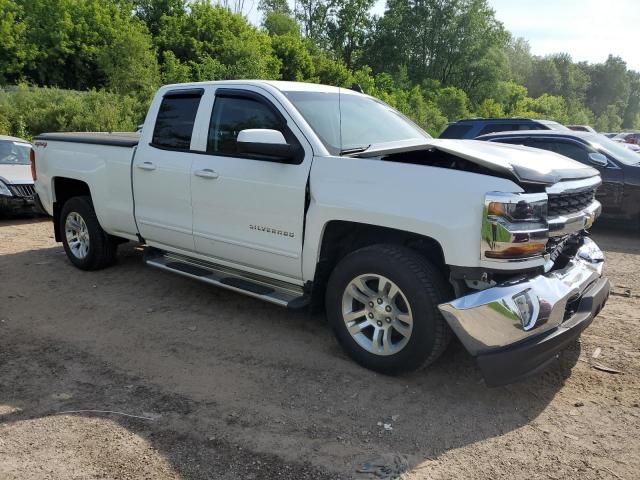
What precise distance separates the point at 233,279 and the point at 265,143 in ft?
4.25

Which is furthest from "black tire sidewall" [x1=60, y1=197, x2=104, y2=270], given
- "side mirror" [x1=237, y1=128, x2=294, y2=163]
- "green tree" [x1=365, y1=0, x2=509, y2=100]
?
"green tree" [x1=365, y1=0, x2=509, y2=100]

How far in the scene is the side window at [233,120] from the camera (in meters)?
4.39

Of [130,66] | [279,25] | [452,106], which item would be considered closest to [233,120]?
[130,66]

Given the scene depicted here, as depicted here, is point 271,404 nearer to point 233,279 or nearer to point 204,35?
point 233,279

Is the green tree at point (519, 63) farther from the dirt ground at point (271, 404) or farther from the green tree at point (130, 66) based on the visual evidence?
the dirt ground at point (271, 404)

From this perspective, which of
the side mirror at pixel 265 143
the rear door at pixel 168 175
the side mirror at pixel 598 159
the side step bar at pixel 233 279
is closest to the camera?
the side mirror at pixel 265 143

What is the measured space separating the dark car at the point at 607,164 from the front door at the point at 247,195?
5688 millimetres

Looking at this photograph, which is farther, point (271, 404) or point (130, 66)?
point (130, 66)

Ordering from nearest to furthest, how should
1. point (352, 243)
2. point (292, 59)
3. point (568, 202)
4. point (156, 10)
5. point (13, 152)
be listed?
1. point (568, 202)
2. point (352, 243)
3. point (13, 152)
4. point (292, 59)
5. point (156, 10)

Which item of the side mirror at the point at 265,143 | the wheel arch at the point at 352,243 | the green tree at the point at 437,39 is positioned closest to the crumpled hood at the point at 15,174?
the side mirror at the point at 265,143

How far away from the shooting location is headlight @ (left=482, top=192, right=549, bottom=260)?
3.12 meters

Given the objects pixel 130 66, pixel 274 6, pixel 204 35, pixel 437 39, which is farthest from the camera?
pixel 274 6

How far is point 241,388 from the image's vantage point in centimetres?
366

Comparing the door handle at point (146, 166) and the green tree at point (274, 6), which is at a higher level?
the green tree at point (274, 6)
